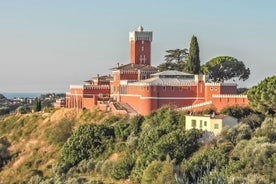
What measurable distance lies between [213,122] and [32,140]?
26.7 metres

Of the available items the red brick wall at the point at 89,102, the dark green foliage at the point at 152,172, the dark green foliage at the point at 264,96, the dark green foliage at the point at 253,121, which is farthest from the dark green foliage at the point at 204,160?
the red brick wall at the point at 89,102

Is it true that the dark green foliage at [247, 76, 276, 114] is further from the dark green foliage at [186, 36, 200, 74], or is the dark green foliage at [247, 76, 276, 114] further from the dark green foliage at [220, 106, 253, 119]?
the dark green foliage at [186, 36, 200, 74]

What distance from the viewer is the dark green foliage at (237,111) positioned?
53750mm

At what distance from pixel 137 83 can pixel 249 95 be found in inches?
505

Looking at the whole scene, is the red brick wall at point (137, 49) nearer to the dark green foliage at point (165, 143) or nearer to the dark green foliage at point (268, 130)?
the dark green foliage at point (165, 143)

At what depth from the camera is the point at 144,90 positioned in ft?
203

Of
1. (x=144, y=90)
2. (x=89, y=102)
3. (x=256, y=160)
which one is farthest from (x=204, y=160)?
(x=89, y=102)

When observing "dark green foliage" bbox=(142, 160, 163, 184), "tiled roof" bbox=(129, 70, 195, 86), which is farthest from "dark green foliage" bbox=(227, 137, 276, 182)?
"tiled roof" bbox=(129, 70, 195, 86)

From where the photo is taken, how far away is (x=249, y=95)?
54.5 m

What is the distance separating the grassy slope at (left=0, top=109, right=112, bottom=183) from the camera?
6444 centimetres

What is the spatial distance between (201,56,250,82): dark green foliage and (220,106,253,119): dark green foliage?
50.6 ft

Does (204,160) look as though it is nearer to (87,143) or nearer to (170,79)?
(87,143)

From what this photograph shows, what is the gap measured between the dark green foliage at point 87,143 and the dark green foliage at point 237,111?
10.8 m

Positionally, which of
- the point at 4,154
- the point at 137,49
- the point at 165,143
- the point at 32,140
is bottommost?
the point at 4,154
